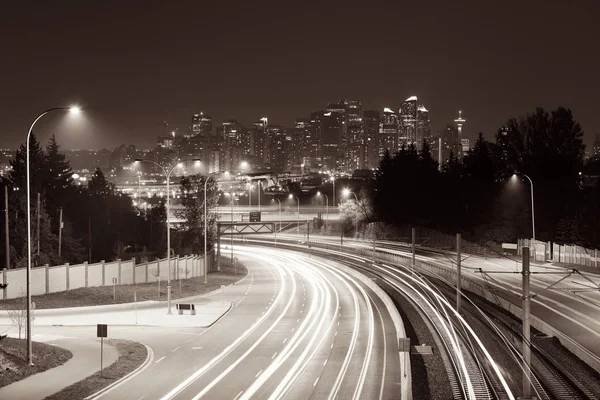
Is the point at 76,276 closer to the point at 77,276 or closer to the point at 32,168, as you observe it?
the point at 77,276

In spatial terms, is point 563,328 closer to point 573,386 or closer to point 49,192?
point 573,386

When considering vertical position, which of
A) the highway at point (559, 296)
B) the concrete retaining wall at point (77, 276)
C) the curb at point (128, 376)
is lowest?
the curb at point (128, 376)

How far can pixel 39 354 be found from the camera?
96.1ft

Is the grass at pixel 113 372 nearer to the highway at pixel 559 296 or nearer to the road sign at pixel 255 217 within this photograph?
the highway at pixel 559 296

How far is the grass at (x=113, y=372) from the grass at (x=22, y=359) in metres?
2.02

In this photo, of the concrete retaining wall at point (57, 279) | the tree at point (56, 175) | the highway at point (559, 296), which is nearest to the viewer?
the highway at point (559, 296)

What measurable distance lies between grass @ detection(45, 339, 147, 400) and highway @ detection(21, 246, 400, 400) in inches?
22.6

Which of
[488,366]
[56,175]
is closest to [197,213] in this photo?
[56,175]

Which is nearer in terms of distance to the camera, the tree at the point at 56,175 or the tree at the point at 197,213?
the tree at the point at 197,213

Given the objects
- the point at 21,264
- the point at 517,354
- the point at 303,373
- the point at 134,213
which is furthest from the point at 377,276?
the point at 134,213

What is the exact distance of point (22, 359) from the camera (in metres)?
27.8

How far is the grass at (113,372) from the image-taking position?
24.3 meters

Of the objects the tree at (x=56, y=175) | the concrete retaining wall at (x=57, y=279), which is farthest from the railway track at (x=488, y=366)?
the tree at (x=56, y=175)

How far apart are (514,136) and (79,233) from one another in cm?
6038
